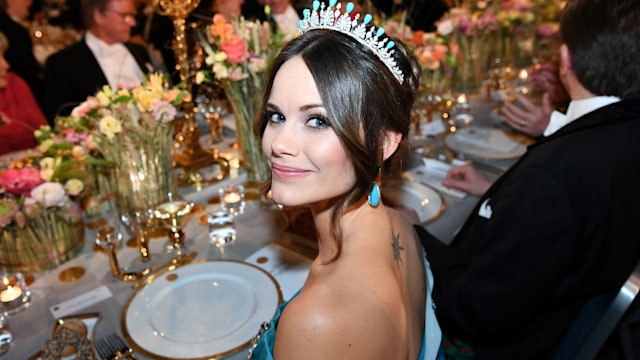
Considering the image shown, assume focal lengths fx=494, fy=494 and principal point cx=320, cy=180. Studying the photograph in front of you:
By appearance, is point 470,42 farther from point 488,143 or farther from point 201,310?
point 201,310

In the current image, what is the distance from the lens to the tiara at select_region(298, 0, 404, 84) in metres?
0.97

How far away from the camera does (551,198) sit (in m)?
1.38

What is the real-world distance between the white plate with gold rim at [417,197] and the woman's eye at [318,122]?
92cm

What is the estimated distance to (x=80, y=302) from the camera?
4.58ft

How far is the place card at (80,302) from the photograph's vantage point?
4.47 ft

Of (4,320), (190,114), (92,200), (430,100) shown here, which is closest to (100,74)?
(190,114)


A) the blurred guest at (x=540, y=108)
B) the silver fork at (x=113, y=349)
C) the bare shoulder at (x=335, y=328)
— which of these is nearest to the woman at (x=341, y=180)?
the bare shoulder at (x=335, y=328)

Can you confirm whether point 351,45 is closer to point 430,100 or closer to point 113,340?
point 113,340

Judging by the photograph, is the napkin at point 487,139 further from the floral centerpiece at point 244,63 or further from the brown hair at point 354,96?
the brown hair at point 354,96

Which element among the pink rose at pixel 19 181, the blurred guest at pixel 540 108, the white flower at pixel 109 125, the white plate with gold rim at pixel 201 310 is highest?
the white flower at pixel 109 125

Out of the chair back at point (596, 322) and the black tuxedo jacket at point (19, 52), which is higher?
the black tuxedo jacket at point (19, 52)

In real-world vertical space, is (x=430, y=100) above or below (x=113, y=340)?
above

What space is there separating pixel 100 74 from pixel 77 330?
2796mm

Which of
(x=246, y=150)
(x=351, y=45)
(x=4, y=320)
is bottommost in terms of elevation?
(x=4, y=320)
